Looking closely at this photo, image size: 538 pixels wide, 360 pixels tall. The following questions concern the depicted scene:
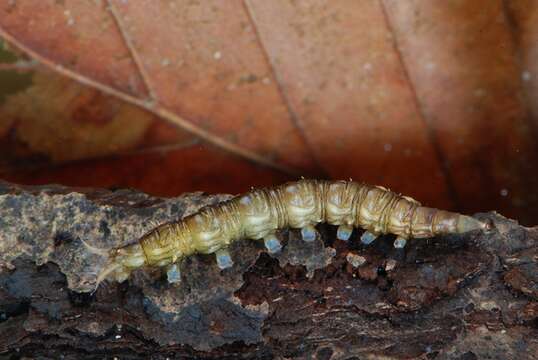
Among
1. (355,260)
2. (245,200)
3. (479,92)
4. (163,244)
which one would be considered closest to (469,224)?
(355,260)

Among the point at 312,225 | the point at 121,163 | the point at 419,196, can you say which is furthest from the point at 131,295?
the point at 419,196

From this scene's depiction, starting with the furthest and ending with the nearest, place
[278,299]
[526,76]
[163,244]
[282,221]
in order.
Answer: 1. [526,76]
2. [282,221]
3. [163,244]
4. [278,299]

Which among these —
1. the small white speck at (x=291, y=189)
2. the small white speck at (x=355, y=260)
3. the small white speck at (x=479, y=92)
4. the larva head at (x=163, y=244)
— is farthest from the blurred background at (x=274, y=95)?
the small white speck at (x=355, y=260)

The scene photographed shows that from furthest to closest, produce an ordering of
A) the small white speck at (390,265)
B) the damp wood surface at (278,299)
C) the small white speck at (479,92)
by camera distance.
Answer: the small white speck at (479,92)
the small white speck at (390,265)
the damp wood surface at (278,299)

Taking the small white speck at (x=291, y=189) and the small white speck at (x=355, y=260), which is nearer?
the small white speck at (x=355, y=260)

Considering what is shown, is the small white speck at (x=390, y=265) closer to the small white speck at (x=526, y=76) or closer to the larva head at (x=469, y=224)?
the larva head at (x=469, y=224)

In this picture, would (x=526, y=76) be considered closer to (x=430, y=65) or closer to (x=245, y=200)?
(x=430, y=65)

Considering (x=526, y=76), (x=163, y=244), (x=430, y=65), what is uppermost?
(x=430, y=65)
